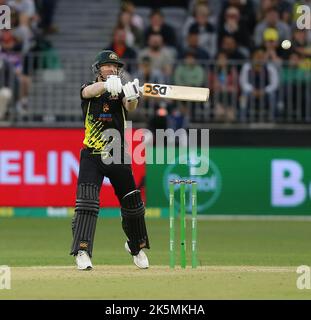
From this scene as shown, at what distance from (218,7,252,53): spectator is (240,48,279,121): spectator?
105 cm

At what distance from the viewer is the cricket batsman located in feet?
37.9

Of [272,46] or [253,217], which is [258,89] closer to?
[272,46]

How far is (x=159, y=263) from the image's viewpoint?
42.7 feet

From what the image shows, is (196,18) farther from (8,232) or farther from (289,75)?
(8,232)

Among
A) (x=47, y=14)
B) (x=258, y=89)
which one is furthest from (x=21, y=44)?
(x=258, y=89)

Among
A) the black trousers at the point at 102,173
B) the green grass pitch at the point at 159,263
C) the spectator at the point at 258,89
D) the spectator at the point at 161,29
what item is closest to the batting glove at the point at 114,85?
the black trousers at the point at 102,173

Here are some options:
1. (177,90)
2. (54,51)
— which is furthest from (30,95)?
(177,90)

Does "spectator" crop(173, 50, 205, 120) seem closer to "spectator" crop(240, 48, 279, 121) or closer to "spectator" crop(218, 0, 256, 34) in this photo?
"spectator" crop(240, 48, 279, 121)

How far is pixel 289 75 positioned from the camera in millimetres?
20516

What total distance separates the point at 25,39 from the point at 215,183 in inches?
189

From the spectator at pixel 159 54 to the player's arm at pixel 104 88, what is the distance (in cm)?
892

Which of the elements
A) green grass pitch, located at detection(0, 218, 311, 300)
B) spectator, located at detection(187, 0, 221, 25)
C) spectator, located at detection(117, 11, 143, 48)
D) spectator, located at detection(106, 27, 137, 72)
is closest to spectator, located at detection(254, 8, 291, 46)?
spectator, located at detection(187, 0, 221, 25)

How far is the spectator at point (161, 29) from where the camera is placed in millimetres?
21719

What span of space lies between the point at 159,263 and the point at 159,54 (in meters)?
8.70
